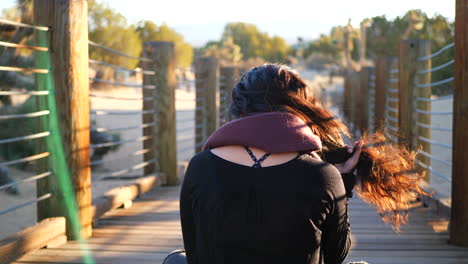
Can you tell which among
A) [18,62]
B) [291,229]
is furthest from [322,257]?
[18,62]

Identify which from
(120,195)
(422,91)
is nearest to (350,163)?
(120,195)

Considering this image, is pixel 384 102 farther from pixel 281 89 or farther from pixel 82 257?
pixel 281 89

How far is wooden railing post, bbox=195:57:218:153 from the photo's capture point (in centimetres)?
777

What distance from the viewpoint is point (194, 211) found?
1.89 metres

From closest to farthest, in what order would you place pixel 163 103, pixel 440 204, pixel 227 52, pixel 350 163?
pixel 350 163 < pixel 440 204 < pixel 163 103 < pixel 227 52

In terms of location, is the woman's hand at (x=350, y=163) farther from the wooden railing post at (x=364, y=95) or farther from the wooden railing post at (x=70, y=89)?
the wooden railing post at (x=364, y=95)

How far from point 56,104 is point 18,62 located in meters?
7.41

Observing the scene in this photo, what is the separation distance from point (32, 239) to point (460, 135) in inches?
89.5

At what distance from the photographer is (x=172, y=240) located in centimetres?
375

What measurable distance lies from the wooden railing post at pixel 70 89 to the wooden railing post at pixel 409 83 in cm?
269

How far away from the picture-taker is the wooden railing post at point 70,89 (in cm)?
357

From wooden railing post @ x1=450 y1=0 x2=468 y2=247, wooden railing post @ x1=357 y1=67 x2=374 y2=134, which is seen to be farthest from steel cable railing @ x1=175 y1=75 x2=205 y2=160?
wooden railing post @ x1=357 y1=67 x2=374 y2=134

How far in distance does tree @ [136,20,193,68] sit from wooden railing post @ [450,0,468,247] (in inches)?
957

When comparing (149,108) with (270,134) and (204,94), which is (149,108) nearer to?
(204,94)
